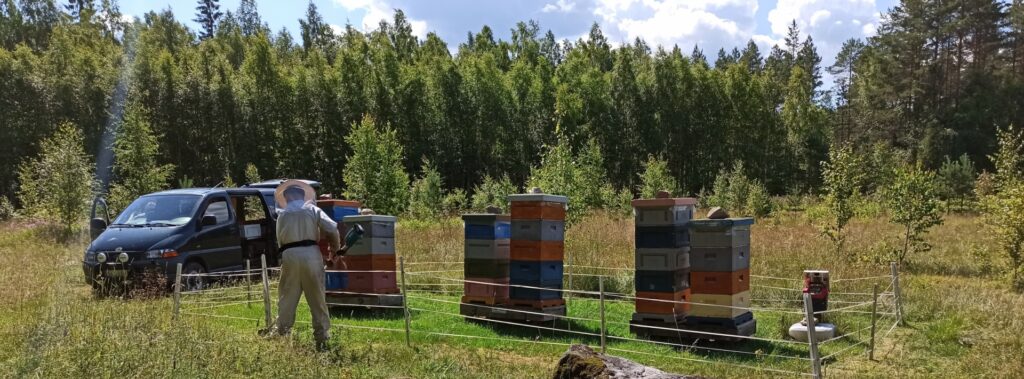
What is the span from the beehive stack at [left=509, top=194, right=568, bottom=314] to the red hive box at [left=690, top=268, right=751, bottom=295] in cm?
178

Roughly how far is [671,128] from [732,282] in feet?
129

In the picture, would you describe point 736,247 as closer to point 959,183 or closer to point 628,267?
point 628,267

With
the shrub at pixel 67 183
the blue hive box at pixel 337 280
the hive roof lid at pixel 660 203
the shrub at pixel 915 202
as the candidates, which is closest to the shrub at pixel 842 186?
the shrub at pixel 915 202

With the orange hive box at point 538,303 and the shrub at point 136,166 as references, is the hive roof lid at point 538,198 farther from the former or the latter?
the shrub at point 136,166

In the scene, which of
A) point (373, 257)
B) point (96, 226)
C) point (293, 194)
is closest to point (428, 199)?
point (96, 226)

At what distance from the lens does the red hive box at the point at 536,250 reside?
8495 mm

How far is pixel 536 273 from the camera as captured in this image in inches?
335

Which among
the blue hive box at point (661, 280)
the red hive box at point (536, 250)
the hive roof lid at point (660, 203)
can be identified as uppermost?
the hive roof lid at point (660, 203)

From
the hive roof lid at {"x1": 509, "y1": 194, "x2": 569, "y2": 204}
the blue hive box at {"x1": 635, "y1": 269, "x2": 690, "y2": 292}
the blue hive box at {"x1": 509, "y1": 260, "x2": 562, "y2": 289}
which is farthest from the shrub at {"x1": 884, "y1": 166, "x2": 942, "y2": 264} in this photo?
the hive roof lid at {"x1": 509, "y1": 194, "x2": 569, "y2": 204}

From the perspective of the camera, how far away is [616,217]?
2481 centimetres

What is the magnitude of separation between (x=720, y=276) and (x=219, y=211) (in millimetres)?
8767

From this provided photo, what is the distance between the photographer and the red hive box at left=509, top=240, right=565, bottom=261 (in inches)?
334

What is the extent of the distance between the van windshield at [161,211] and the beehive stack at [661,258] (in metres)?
7.73

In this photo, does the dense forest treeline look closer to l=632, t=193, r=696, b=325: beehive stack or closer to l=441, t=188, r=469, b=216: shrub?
l=441, t=188, r=469, b=216: shrub
